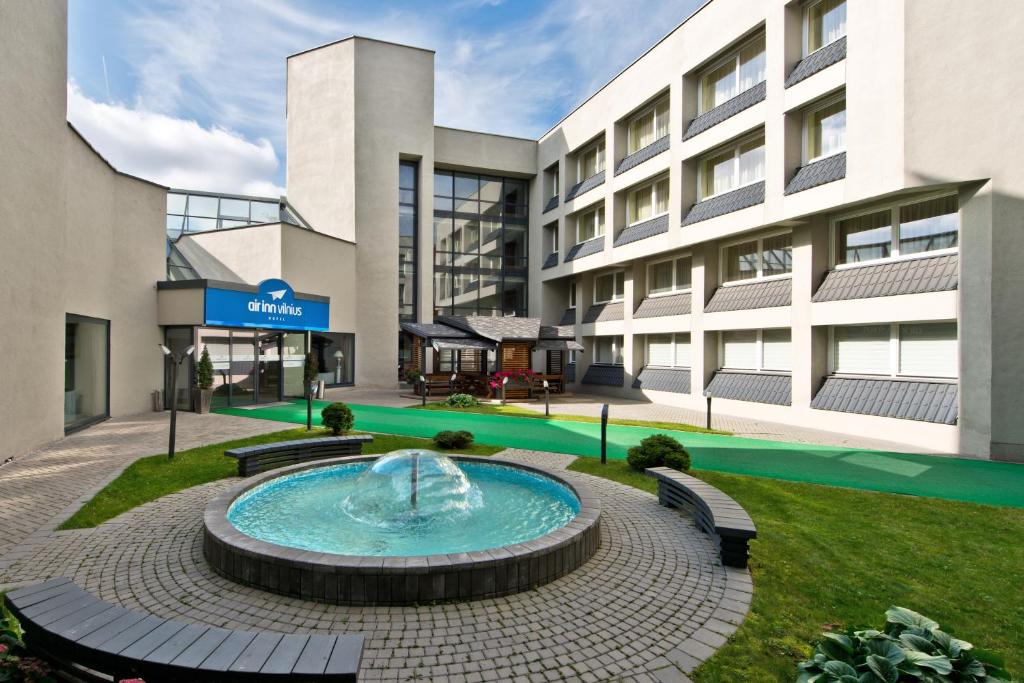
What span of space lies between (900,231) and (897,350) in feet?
11.4

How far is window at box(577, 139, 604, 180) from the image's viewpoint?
30.0 meters

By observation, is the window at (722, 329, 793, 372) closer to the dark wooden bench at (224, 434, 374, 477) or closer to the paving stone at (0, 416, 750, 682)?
the paving stone at (0, 416, 750, 682)

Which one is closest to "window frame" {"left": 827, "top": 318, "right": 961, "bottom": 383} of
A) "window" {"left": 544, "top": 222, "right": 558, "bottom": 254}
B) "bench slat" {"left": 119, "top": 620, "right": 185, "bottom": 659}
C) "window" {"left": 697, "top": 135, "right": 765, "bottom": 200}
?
"window" {"left": 697, "top": 135, "right": 765, "bottom": 200}

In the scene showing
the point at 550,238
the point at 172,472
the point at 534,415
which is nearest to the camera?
the point at 172,472

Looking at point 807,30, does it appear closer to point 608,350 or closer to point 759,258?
point 759,258

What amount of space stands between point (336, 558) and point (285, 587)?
58cm

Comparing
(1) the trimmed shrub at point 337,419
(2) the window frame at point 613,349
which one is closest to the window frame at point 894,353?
(2) the window frame at point 613,349

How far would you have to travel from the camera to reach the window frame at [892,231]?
1406cm

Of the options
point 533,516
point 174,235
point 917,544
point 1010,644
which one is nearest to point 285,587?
→ point 533,516

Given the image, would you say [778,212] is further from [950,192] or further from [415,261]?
[415,261]

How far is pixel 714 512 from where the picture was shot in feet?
20.9

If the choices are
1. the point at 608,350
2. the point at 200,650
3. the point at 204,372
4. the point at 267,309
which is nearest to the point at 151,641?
the point at 200,650

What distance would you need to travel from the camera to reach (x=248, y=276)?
24.7 meters

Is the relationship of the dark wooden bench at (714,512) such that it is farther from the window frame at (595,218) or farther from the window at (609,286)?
the window frame at (595,218)
